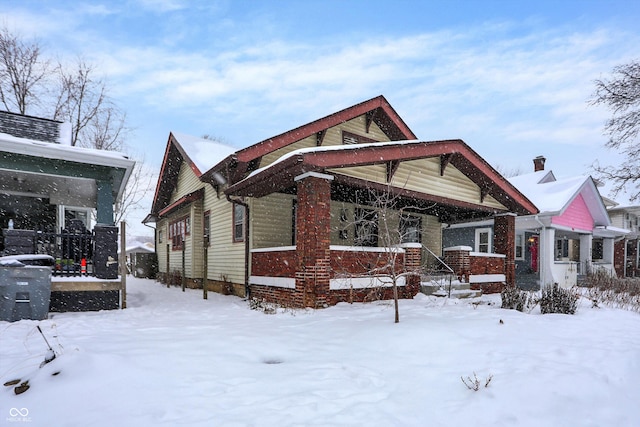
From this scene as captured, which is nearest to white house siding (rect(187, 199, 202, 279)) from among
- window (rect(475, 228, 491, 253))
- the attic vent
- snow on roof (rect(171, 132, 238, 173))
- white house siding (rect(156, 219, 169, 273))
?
snow on roof (rect(171, 132, 238, 173))

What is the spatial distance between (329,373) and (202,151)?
1272 centimetres

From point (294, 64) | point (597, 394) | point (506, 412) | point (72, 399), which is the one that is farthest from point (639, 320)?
point (294, 64)

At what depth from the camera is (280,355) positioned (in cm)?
483

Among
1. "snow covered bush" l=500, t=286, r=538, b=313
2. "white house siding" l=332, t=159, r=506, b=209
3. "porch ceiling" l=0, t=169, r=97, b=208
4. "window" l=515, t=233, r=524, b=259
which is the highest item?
"white house siding" l=332, t=159, r=506, b=209

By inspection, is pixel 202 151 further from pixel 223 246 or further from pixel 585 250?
pixel 585 250

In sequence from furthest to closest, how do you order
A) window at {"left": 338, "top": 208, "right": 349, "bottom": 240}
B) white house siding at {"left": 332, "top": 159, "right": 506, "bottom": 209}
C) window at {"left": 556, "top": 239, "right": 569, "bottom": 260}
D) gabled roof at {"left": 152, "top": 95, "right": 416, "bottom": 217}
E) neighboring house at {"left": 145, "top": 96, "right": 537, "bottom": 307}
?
window at {"left": 556, "top": 239, "right": 569, "bottom": 260}
window at {"left": 338, "top": 208, "right": 349, "bottom": 240}
gabled roof at {"left": 152, "top": 95, "right": 416, "bottom": 217}
white house siding at {"left": 332, "top": 159, "right": 506, "bottom": 209}
neighboring house at {"left": 145, "top": 96, "right": 537, "bottom": 307}

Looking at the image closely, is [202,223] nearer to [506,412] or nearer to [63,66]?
[506,412]

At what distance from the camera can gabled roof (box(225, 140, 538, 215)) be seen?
27.6 feet

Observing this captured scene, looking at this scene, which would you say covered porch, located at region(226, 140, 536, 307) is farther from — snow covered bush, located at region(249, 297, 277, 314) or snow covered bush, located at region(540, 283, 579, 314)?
snow covered bush, located at region(540, 283, 579, 314)

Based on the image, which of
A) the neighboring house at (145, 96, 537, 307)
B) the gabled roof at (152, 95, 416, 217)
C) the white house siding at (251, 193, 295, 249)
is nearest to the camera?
the neighboring house at (145, 96, 537, 307)

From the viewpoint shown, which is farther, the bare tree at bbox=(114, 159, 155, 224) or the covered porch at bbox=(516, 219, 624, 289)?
the bare tree at bbox=(114, 159, 155, 224)

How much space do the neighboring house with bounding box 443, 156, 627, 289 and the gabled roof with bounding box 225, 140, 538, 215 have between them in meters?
2.73

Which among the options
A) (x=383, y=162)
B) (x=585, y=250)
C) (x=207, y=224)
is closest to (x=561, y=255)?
(x=585, y=250)

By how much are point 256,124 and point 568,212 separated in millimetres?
185654
